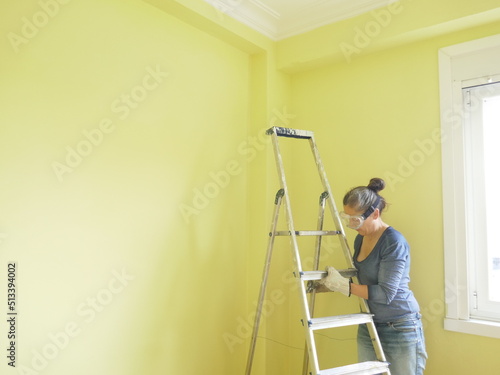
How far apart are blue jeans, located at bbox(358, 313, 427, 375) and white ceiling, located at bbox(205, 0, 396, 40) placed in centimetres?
184

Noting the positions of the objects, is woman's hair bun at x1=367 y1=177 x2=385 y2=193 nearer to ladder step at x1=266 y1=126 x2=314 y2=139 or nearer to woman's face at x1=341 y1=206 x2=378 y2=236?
woman's face at x1=341 y1=206 x2=378 y2=236

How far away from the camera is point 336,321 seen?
6.50ft

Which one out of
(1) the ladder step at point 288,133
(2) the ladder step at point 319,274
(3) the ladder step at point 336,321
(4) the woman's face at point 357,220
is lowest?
(3) the ladder step at point 336,321

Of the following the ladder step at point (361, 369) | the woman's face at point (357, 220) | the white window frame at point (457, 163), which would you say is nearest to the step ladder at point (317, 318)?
the ladder step at point (361, 369)

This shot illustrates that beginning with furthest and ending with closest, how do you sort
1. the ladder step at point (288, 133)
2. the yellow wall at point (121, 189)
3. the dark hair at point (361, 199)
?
the ladder step at point (288, 133)
the dark hair at point (361, 199)
the yellow wall at point (121, 189)

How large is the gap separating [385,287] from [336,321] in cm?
29

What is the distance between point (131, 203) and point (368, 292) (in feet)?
4.23

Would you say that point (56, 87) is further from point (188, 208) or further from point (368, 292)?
point (368, 292)

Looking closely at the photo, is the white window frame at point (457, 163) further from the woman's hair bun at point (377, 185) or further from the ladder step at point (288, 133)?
the ladder step at point (288, 133)

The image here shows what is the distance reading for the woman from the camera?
2.01m

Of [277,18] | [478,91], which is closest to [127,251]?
[277,18]

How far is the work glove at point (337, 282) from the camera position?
2.06m

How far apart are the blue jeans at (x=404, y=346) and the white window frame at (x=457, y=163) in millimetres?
342

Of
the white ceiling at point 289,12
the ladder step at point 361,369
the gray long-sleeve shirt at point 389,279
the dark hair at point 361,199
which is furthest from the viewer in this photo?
the white ceiling at point 289,12
